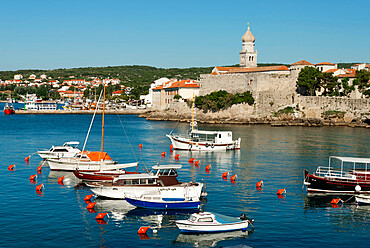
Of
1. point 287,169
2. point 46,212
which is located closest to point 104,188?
point 46,212

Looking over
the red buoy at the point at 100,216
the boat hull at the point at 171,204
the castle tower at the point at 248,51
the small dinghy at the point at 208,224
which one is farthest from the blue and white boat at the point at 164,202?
the castle tower at the point at 248,51

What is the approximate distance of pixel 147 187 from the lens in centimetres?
2536

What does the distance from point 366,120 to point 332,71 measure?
53.8ft

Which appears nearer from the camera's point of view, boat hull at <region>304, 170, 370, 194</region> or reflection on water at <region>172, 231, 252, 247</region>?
reflection on water at <region>172, 231, 252, 247</region>

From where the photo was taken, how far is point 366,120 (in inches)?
2987

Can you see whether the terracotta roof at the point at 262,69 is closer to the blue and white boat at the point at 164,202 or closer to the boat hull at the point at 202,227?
the blue and white boat at the point at 164,202

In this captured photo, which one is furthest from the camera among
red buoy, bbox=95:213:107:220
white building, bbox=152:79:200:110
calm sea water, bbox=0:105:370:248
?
white building, bbox=152:79:200:110

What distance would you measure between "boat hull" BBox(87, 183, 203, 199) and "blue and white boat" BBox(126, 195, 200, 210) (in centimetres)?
37

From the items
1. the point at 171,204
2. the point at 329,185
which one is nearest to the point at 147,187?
the point at 171,204

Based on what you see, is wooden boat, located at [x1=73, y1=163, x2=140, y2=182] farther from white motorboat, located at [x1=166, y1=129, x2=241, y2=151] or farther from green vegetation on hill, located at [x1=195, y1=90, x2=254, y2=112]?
green vegetation on hill, located at [x1=195, y1=90, x2=254, y2=112]

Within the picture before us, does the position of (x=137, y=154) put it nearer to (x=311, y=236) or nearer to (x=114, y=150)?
(x=114, y=150)

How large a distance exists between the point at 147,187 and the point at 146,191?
0.23m

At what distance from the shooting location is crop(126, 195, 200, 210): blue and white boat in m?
24.1

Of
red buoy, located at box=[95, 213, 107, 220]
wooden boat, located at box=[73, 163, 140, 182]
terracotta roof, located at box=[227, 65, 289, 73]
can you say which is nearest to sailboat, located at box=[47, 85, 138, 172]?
wooden boat, located at box=[73, 163, 140, 182]
